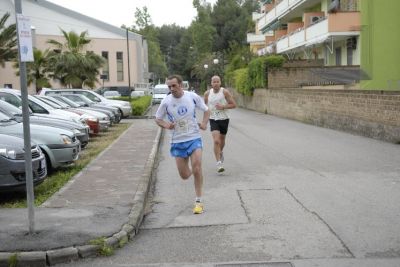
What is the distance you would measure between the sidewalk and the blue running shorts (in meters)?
0.90

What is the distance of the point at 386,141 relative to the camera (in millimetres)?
15773

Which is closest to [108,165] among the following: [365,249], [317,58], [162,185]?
[162,185]

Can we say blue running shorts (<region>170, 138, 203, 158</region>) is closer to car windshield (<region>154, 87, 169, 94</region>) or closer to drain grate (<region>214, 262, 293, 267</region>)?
drain grate (<region>214, 262, 293, 267</region>)

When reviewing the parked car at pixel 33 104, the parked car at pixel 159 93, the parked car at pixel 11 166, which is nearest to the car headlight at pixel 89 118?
the parked car at pixel 33 104

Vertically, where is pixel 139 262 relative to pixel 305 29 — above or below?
below

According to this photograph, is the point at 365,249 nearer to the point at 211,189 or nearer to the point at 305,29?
the point at 211,189

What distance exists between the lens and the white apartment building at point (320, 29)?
27.8 meters

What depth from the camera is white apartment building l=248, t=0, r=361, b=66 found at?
27.8 meters

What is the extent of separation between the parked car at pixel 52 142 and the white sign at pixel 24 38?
4582mm

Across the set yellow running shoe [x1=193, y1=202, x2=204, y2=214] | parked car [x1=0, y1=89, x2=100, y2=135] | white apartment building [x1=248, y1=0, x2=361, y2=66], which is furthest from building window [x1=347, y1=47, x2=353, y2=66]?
yellow running shoe [x1=193, y1=202, x2=204, y2=214]

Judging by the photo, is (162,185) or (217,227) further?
(162,185)

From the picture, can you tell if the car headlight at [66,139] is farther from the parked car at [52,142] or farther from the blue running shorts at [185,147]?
the blue running shorts at [185,147]

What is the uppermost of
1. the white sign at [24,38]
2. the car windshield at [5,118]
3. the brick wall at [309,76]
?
the white sign at [24,38]

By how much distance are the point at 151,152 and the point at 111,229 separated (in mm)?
7489
